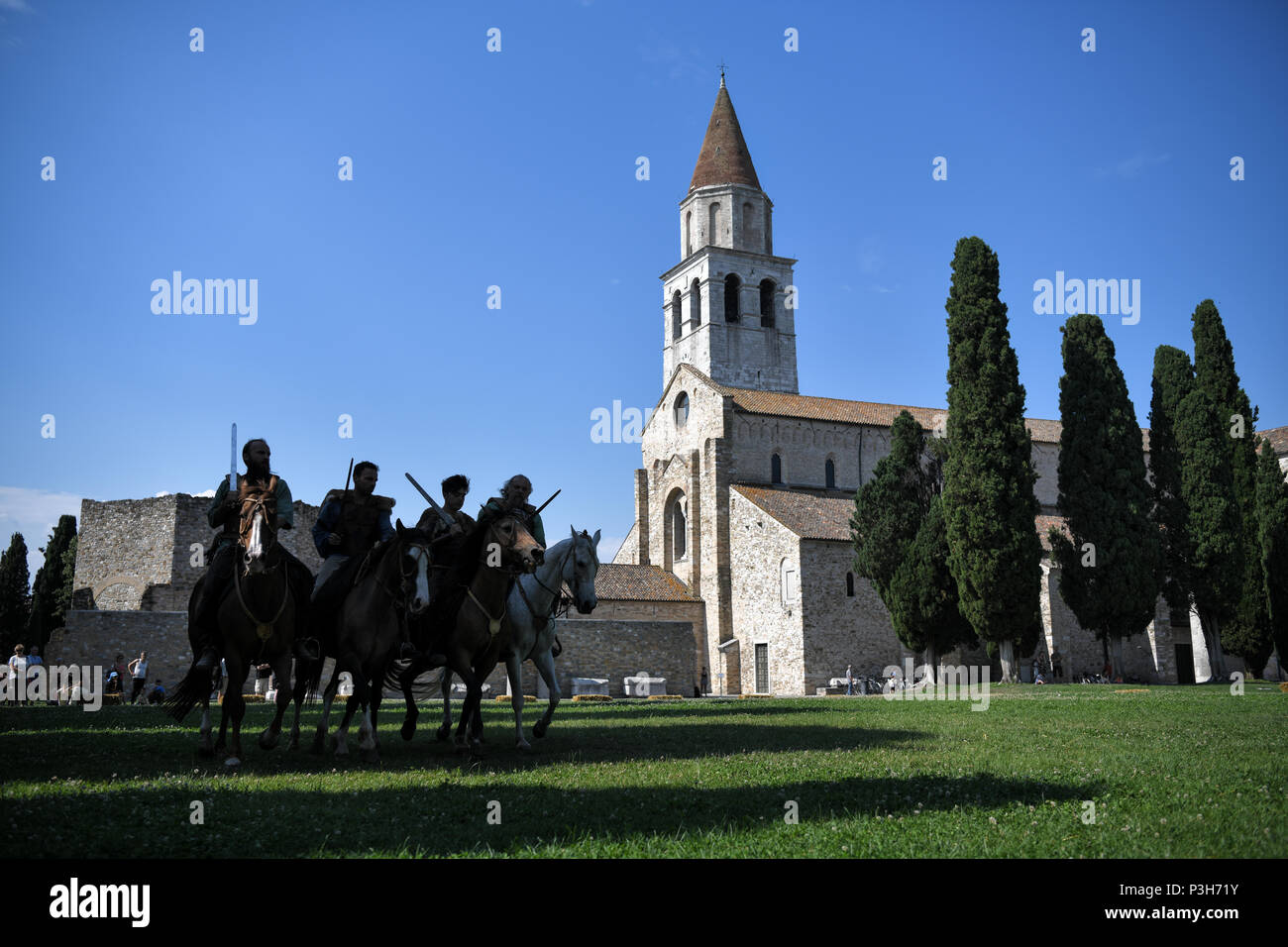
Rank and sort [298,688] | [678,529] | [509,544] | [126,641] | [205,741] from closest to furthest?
[205,741] → [509,544] → [298,688] → [126,641] → [678,529]

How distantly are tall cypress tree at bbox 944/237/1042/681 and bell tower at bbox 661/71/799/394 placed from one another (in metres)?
27.7

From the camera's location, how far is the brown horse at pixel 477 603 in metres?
8.64

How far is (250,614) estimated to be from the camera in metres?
7.87

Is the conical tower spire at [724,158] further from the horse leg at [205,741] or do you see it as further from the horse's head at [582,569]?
the horse leg at [205,741]

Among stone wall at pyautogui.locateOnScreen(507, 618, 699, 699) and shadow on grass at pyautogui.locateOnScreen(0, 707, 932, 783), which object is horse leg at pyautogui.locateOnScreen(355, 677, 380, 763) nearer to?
shadow on grass at pyautogui.locateOnScreen(0, 707, 932, 783)

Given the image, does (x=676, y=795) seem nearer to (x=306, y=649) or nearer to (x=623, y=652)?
(x=306, y=649)

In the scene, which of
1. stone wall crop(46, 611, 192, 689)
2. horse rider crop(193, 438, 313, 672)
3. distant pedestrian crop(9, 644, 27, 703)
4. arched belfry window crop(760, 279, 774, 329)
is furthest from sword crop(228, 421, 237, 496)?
arched belfry window crop(760, 279, 774, 329)

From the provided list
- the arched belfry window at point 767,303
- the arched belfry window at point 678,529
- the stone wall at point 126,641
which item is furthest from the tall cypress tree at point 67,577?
the arched belfry window at point 767,303

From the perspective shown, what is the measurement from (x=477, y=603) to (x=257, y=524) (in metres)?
2.15

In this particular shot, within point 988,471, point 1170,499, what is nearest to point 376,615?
point 988,471

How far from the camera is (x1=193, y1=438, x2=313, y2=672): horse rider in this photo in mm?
7992
